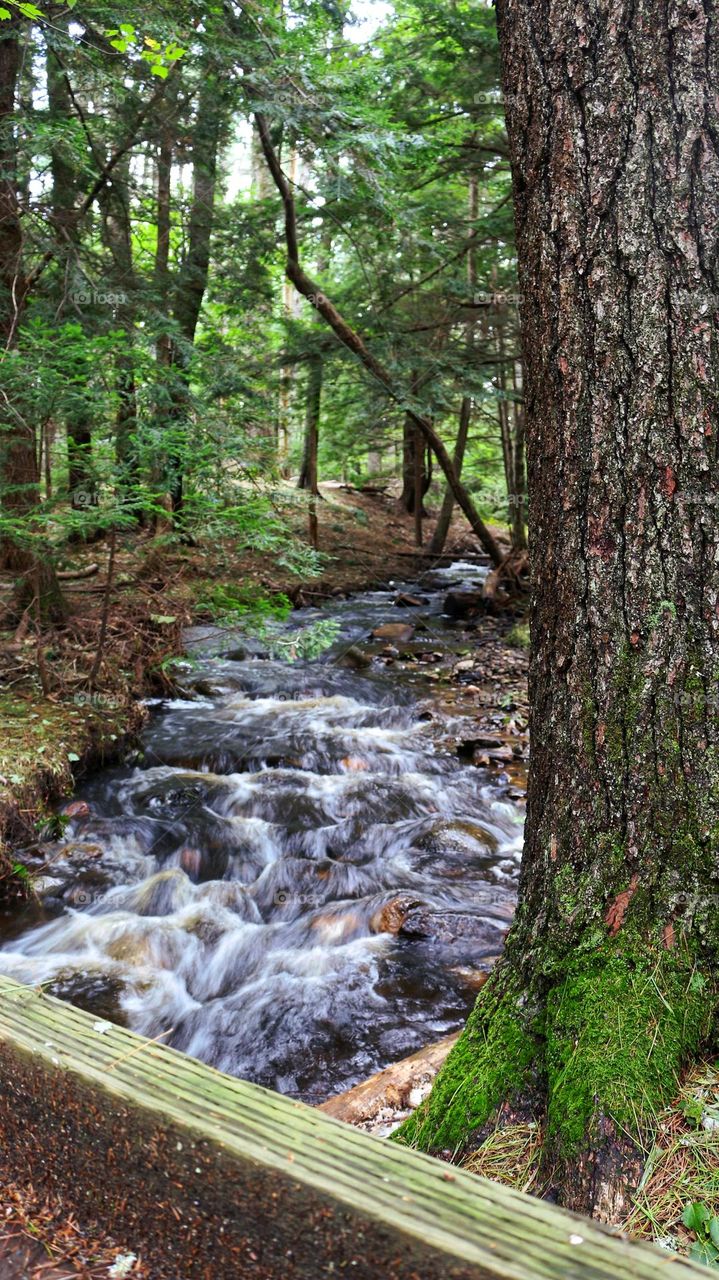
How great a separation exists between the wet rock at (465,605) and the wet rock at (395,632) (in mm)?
1793

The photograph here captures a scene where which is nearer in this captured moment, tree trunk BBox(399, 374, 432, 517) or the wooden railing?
the wooden railing

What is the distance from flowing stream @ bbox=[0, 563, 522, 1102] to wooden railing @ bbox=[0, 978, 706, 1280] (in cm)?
273

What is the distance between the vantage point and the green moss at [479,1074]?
1.95 meters

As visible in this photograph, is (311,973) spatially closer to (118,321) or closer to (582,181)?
(582,181)

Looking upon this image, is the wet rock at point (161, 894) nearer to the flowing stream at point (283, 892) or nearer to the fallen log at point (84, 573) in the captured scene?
the flowing stream at point (283, 892)

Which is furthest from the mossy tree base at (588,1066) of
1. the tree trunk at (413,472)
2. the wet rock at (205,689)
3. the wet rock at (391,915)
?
the tree trunk at (413,472)

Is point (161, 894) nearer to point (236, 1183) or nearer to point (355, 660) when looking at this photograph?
point (236, 1183)

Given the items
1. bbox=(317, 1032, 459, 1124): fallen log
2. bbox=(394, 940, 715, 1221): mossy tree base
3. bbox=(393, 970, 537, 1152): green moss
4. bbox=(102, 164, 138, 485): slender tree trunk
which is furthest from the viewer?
bbox=(102, 164, 138, 485): slender tree trunk

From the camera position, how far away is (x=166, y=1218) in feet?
3.86

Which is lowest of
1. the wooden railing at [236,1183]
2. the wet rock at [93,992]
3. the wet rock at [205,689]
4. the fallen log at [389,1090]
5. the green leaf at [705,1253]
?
the wet rock at [93,992]

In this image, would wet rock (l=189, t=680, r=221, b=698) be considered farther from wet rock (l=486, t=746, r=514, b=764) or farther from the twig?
wet rock (l=486, t=746, r=514, b=764)

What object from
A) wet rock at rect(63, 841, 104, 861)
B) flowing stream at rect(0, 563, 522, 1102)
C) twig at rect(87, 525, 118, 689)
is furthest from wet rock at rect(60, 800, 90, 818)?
twig at rect(87, 525, 118, 689)

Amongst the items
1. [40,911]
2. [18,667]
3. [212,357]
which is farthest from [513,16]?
[18,667]

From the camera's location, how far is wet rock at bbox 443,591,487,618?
14.2m
